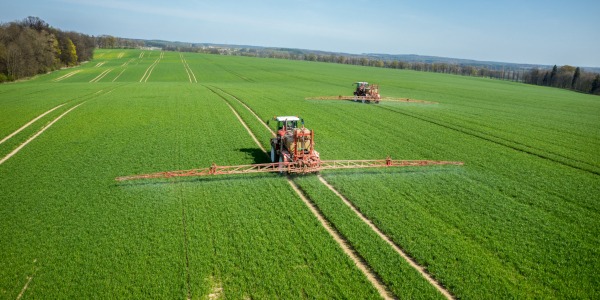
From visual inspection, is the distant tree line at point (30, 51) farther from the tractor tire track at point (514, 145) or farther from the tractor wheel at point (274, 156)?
the tractor tire track at point (514, 145)

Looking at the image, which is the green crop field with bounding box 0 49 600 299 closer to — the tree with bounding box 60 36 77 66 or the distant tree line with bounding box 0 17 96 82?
the distant tree line with bounding box 0 17 96 82

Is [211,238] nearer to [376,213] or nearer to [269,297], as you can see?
[269,297]

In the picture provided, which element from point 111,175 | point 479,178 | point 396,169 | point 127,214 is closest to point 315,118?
point 396,169

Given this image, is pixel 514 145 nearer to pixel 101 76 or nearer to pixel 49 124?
pixel 49 124

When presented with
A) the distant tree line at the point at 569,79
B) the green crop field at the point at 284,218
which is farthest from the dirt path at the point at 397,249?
the distant tree line at the point at 569,79

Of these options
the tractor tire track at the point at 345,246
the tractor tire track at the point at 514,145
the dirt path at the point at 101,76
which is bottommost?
the tractor tire track at the point at 345,246

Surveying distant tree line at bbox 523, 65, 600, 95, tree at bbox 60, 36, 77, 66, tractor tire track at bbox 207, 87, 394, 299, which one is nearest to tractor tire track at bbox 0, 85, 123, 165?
tractor tire track at bbox 207, 87, 394, 299

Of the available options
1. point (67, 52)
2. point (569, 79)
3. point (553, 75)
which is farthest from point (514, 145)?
point (553, 75)
